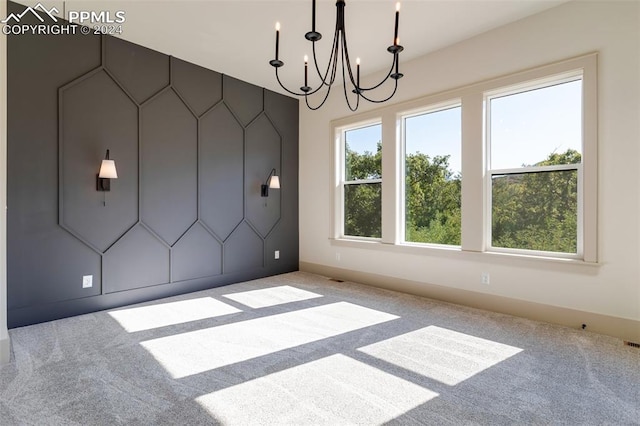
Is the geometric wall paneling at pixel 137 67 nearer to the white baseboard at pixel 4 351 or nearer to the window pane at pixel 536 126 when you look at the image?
the white baseboard at pixel 4 351

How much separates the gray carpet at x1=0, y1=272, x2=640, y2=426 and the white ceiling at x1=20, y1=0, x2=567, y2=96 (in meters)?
3.00

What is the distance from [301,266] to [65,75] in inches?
159

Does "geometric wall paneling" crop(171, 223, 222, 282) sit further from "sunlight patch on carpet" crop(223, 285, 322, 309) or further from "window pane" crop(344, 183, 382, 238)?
"window pane" crop(344, 183, 382, 238)

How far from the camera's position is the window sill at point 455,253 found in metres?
3.11

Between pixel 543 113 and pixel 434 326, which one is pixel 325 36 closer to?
pixel 543 113

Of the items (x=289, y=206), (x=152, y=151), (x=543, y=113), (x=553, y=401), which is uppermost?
(x=543, y=113)

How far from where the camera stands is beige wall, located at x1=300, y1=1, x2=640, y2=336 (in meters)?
2.73

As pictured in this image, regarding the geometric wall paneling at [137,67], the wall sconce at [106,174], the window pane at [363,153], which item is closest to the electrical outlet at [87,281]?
the wall sconce at [106,174]

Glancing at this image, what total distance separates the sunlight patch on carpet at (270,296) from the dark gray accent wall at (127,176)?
2.11 feet

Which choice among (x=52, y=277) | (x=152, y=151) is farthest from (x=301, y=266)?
(x=52, y=277)

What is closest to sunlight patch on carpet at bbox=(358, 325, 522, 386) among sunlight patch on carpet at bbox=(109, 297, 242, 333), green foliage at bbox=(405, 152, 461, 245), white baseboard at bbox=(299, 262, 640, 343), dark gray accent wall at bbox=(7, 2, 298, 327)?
white baseboard at bbox=(299, 262, 640, 343)

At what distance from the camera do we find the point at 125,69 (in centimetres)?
368

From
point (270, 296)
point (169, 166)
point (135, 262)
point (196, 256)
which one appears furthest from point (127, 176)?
point (270, 296)

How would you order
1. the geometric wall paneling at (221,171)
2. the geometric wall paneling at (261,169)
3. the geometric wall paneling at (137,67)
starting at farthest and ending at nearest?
1. the geometric wall paneling at (261,169)
2. the geometric wall paneling at (221,171)
3. the geometric wall paneling at (137,67)
